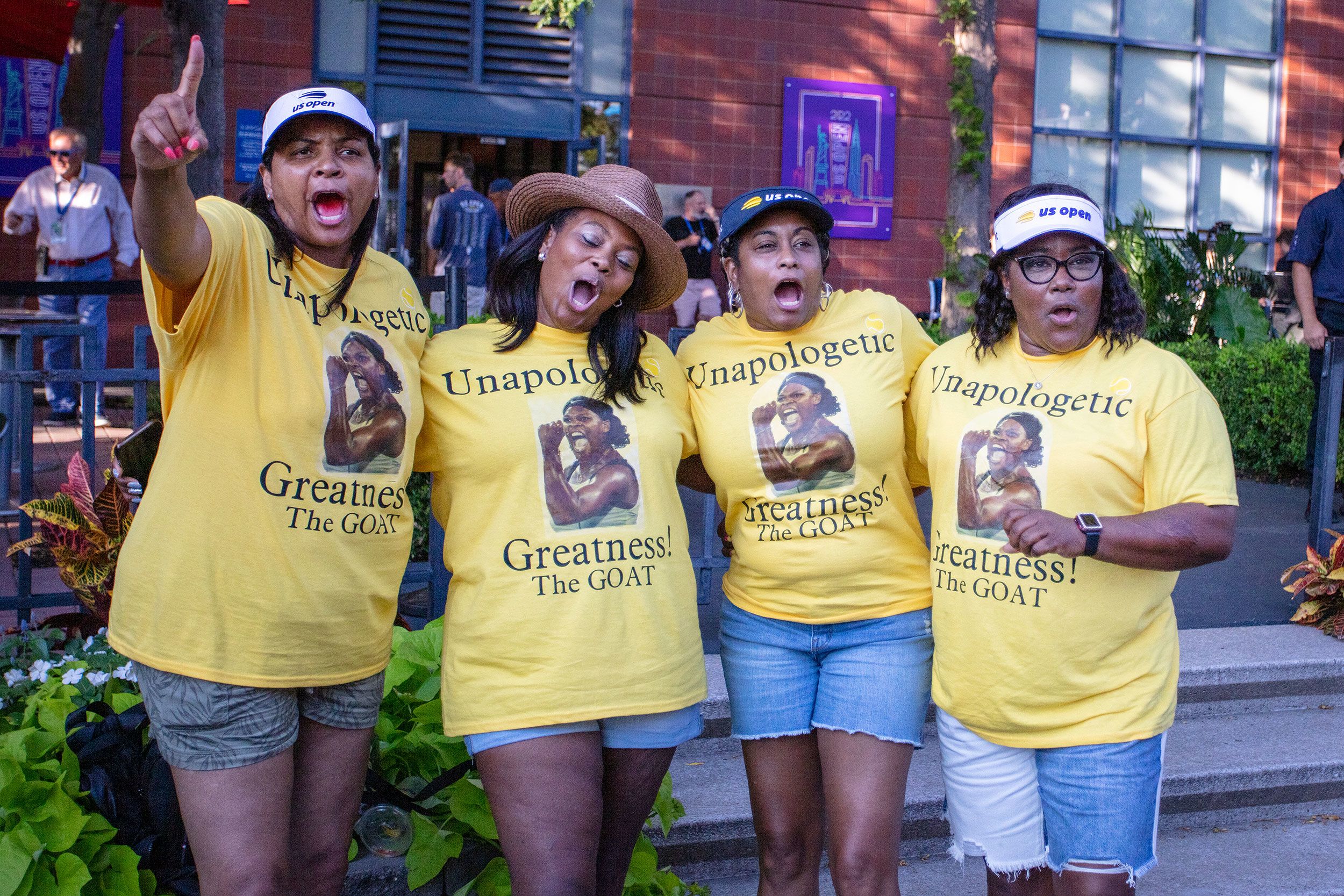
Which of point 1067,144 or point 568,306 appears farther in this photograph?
point 1067,144

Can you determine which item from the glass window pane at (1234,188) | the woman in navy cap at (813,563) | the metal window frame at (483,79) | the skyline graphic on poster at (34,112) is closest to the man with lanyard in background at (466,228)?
the metal window frame at (483,79)

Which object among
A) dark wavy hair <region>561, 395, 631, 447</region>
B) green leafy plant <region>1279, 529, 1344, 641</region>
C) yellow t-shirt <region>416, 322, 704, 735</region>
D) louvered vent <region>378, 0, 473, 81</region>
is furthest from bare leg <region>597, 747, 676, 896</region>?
louvered vent <region>378, 0, 473, 81</region>

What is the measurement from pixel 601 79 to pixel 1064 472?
12.1 meters

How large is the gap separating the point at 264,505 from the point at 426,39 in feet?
39.1

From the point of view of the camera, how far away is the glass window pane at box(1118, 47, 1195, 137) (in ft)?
52.0

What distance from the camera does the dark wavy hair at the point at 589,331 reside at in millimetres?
2787

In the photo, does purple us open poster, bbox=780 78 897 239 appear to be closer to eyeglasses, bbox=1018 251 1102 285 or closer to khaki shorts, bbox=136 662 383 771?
eyeglasses, bbox=1018 251 1102 285

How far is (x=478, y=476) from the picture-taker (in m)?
2.66

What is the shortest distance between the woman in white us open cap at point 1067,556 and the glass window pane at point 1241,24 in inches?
606

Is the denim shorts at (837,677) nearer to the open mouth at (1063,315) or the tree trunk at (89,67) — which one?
the open mouth at (1063,315)

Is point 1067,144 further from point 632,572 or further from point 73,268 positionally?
point 632,572

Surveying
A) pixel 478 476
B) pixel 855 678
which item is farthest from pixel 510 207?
pixel 855 678

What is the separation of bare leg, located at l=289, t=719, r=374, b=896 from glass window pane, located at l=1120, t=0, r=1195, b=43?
1565 cm

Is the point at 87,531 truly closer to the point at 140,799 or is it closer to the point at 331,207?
the point at 140,799
